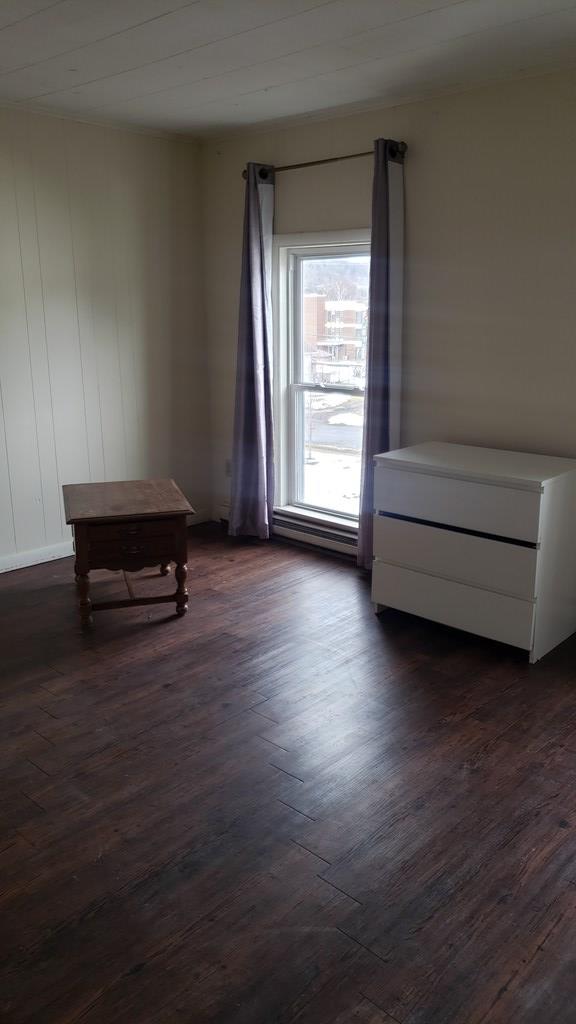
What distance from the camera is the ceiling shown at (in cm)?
274

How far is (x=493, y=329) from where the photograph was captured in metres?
3.73

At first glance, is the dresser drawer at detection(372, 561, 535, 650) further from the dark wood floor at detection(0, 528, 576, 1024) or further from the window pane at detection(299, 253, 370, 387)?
the window pane at detection(299, 253, 370, 387)

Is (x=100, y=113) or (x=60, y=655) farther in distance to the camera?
(x=100, y=113)

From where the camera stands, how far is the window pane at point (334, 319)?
4395 millimetres

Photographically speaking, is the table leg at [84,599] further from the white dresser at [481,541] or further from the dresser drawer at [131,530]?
the white dresser at [481,541]

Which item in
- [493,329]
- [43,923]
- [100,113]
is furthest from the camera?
[100,113]

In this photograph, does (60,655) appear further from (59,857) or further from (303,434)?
(303,434)

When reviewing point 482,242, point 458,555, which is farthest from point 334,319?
Result: point 458,555

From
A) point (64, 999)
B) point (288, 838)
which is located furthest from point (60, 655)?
point (64, 999)

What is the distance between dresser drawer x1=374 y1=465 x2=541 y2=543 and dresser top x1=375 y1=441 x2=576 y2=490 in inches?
1.2

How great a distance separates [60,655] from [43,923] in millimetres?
1581

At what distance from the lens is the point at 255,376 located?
471cm

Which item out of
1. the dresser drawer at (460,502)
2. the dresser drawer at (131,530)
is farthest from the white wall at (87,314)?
the dresser drawer at (460,502)

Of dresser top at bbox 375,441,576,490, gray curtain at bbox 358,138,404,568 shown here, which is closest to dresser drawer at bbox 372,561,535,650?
dresser top at bbox 375,441,576,490
